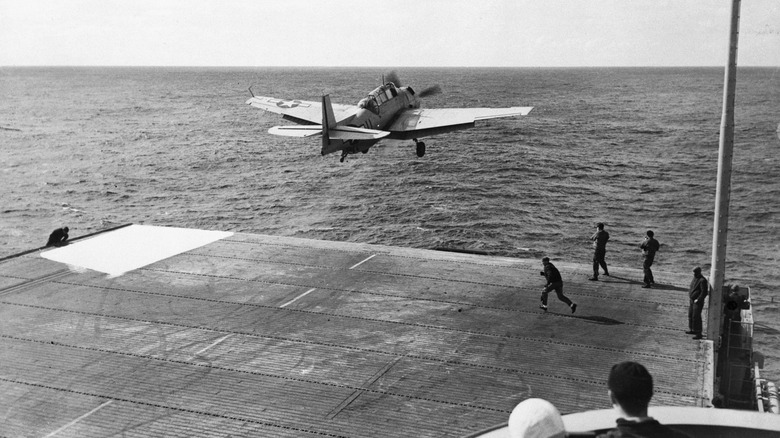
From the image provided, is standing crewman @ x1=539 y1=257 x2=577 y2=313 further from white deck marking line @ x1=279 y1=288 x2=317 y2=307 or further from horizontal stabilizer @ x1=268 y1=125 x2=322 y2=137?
horizontal stabilizer @ x1=268 y1=125 x2=322 y2=137

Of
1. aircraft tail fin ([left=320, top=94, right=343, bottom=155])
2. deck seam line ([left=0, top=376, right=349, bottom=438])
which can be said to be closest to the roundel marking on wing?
aircraft tail fin ([left=320, top=94, right=343, bottom=155])

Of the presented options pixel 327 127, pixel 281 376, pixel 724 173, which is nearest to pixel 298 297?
pixel 281 376

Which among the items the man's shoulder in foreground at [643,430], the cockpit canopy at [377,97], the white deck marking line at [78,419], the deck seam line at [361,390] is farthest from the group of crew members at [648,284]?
the cockpit canopy at [377,97]

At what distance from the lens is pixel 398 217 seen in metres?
53.0

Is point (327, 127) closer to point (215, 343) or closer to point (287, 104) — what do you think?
point (287, 104)

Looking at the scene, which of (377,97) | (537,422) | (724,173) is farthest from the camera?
(377,97)

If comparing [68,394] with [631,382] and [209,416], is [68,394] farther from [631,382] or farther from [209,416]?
[631,382]

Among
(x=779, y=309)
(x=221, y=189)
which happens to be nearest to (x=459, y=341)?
(x=779, y=309)

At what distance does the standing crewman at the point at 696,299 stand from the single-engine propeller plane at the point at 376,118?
15356 millimetres

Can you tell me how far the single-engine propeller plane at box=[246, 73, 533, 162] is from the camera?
30.8 meters

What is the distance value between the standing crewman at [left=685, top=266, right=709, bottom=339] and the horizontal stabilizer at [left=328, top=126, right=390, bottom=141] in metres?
15.3

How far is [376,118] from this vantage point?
3572 centimetres

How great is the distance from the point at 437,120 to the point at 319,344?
773 inches

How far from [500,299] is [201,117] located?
122 m
